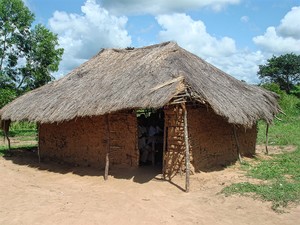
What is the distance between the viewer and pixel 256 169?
1023 cm

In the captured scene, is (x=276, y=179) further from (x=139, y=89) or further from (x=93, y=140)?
(x=93, y=140)

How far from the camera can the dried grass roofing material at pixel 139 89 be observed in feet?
29.9

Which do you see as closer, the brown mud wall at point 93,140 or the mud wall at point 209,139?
the mud wall at point 209,139

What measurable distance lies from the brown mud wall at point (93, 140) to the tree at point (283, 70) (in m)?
30.5

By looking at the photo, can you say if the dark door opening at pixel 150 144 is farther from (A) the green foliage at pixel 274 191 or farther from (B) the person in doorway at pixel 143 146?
(A) the green foliage at pixel 274 191

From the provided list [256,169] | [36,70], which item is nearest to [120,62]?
[256,169]

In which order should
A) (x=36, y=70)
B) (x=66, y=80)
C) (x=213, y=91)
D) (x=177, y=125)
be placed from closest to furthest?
(x=177, y=125), (x=213, y=91), (x=66, y=80), (x=36, y=70)

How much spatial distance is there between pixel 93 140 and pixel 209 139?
3290mm

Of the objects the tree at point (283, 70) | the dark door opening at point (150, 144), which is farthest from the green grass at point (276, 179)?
the tree at point (283, 70)

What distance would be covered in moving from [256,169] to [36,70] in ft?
50.0

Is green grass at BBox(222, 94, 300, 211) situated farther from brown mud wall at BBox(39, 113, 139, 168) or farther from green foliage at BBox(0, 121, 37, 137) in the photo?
green foliage at BBox(0, 121, 37, 137)

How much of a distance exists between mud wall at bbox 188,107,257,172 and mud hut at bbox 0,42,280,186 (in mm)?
26

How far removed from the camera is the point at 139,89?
9.55 meters

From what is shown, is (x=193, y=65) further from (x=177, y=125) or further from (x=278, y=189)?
(x=278, y=189)
